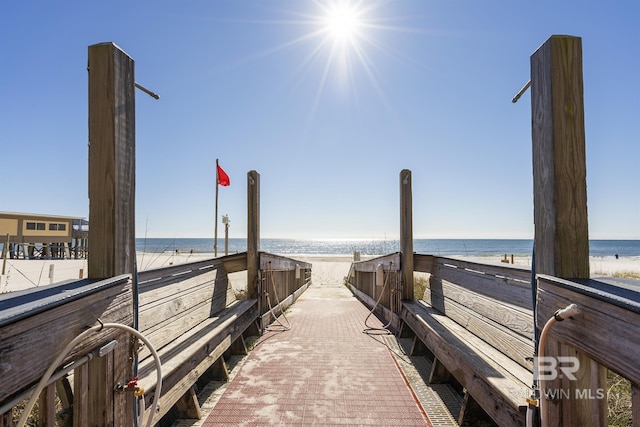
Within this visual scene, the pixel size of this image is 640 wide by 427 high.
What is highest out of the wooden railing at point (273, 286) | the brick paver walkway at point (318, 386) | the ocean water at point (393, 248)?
the wooden railing at point (273, 286)

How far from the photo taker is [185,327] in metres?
3.12

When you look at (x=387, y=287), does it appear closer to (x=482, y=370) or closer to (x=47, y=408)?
(x=482, y=370)

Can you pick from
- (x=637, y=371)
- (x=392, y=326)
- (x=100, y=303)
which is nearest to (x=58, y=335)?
(x=100, y=303)

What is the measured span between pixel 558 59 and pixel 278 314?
5.04 m

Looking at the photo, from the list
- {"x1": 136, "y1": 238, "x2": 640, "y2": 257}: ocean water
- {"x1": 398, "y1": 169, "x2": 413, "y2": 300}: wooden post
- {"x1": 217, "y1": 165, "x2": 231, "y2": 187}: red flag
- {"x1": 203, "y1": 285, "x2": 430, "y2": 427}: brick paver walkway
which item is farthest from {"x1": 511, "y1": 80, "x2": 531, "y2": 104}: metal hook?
{"x1": 136, "y1": 238, "x2": 640, "y2": 257}: ocean water

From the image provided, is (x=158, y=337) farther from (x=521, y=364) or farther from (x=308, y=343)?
(x=521, y=364)

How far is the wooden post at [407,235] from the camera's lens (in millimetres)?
4773

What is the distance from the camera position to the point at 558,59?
1.69m

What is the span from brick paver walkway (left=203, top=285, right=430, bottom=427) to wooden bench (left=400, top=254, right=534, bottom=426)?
1.58 ft

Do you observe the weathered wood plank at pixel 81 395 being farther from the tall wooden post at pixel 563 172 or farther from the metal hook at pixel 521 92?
the metal hook at pixel 521 92

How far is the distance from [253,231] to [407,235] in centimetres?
215

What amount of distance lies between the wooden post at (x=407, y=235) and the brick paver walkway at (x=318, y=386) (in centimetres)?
85
